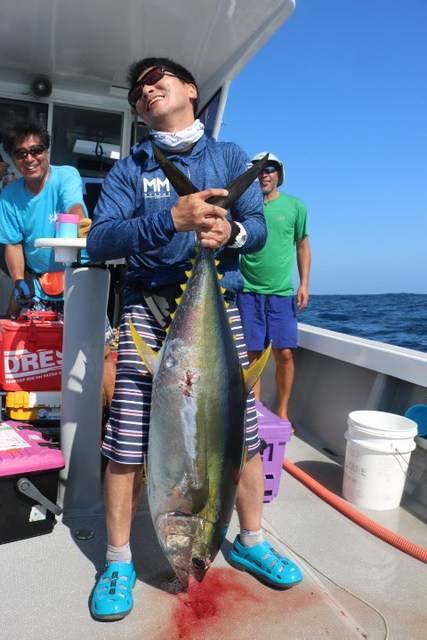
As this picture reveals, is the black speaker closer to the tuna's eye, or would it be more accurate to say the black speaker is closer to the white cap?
the white cap

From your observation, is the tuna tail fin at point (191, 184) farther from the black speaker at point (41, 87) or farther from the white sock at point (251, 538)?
the black speaker at point (41, 87)

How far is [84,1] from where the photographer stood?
11.4 feet

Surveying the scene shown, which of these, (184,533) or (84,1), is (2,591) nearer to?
(184,533)

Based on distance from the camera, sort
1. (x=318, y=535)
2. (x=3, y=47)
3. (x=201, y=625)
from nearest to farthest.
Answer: (x=201, y=625)
(x=318, y=535)
(x=3, y=47)

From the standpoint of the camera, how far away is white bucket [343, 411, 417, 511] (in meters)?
2.84

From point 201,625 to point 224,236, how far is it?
1314mm

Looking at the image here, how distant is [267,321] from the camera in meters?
4.15

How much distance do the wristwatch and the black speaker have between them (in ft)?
12.6

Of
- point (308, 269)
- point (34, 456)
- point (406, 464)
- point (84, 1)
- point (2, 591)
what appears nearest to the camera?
point (2, 591)

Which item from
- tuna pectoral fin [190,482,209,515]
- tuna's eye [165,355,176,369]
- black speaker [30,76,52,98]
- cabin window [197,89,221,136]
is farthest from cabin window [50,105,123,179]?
tuna pectoral fin [190,482,209,515]

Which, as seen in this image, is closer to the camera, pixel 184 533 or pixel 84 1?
pixel 184 533

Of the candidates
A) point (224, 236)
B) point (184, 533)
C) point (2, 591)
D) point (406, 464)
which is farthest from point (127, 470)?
point (406, 464)

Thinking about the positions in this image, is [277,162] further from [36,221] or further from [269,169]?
[36,221]

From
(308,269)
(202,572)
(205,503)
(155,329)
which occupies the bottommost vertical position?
(202,572)
